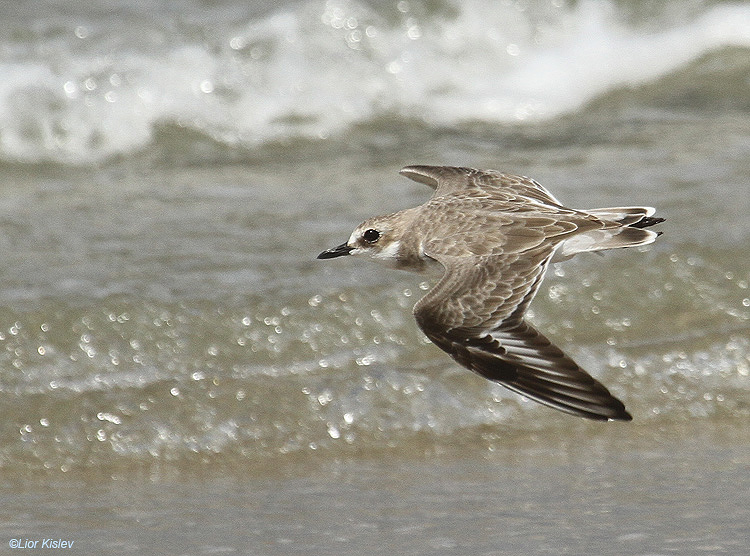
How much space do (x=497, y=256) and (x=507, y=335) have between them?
17.5 inches

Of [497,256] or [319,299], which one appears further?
[319,299]

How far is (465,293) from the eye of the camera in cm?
394

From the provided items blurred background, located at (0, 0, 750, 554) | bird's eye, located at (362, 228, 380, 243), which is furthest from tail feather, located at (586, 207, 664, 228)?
bird's eye, located at (362, 228, 380, 243)

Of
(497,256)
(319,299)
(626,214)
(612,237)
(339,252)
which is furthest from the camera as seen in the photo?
(319,299)

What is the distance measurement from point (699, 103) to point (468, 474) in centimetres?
536

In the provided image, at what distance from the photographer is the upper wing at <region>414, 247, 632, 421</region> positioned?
3.52 m

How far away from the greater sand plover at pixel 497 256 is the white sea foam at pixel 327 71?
3496mm

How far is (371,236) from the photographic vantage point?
490 cm

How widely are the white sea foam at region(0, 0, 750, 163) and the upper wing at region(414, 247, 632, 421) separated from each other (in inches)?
181

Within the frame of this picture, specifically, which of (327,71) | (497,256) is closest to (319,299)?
(497,256)

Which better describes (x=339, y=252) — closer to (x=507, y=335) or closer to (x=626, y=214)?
(x=626, y=214)

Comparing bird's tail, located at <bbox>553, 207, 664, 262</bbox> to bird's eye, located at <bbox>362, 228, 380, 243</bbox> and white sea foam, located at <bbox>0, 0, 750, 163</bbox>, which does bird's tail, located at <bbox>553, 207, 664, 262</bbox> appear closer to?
bird's eye, located at <bbox>362, 228, 380, 243</bbox>

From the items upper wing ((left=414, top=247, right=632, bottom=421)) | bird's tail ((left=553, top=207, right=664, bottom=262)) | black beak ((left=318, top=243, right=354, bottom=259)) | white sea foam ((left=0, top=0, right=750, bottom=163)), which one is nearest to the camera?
upper wing ((left=414, top=247, right=632, bottom=421))

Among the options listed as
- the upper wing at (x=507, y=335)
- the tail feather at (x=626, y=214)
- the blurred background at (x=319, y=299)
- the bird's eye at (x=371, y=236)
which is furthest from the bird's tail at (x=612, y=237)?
the bird's eye at (x=371, y=236)
